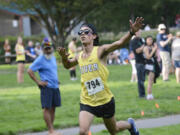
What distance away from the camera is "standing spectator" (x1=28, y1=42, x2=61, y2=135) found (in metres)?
9.07

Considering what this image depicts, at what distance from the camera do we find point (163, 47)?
18.1 m

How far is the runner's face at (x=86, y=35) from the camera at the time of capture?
7.10 m

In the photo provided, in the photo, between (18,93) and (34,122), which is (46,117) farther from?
(18,93)

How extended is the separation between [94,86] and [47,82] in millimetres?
2401

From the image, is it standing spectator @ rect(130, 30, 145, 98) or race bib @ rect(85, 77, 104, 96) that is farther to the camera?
standing spectator @ rect(130, 30, 145, 98)

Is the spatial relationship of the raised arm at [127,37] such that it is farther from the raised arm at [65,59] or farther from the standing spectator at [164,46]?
the standing spectator at [164,46]

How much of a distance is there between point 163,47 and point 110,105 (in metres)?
11.4

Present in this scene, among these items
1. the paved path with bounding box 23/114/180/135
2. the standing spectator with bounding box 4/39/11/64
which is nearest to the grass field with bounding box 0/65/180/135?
the paved path with bounding box 23/114/180/135

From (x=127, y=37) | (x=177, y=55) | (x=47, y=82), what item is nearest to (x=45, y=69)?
(x=47, y=82)

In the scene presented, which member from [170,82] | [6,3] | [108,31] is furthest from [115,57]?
[170,82]

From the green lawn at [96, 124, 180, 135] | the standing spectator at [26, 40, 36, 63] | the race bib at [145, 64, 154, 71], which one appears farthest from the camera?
the standing spectator at [26, 40, 36, 63]

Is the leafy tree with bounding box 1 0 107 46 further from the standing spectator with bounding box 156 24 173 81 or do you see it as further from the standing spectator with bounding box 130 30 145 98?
the standing spectator with bounding box 130 30 145 98

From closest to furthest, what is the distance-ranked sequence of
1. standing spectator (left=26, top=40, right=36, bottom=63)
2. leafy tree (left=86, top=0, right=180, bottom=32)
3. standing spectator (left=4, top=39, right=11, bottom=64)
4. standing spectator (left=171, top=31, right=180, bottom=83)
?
standing spectator (left=171, top=31, right=180, bottom=83), standing spectator (left=26, top=40, right=36, bottom=63), leafy tree (left=86, top=0, right=180, bottom=32), standing spectator (left=4, top=39, right=11, bottom=64)

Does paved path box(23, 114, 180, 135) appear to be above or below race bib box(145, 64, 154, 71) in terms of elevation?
below
